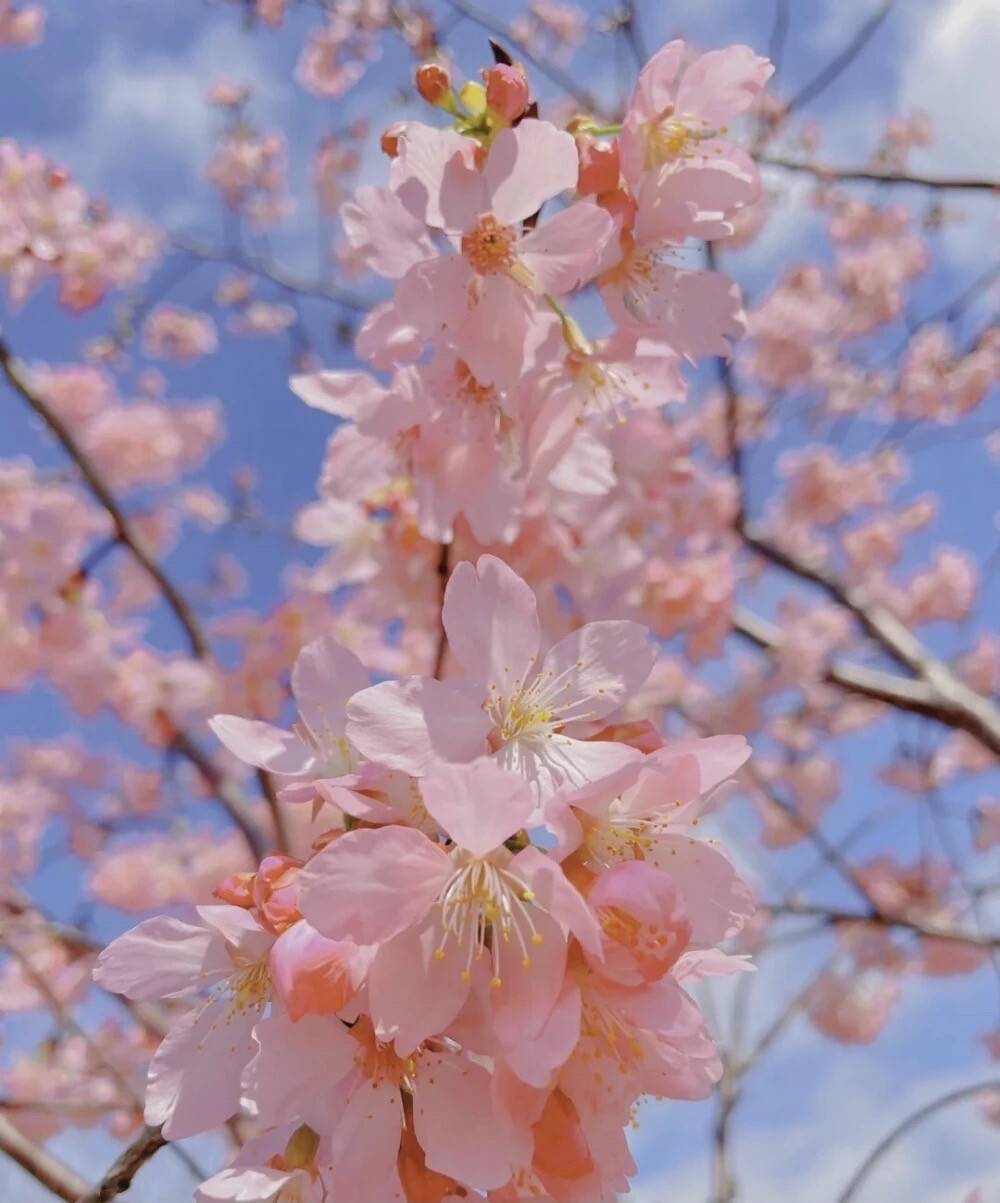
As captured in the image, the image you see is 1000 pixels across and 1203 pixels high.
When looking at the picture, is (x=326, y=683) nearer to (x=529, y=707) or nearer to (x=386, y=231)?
(x=529, y=707)

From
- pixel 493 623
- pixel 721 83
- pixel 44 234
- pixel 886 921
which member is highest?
pixel 721 83

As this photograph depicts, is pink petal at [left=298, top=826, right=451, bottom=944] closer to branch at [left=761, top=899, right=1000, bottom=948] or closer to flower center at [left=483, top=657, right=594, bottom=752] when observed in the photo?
flower center at [left=483, top=657, right=594, bottom=752]

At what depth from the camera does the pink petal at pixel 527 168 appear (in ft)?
3.29

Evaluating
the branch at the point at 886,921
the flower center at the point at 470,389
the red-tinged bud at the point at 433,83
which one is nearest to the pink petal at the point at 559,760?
the flower center at the point at 470,389

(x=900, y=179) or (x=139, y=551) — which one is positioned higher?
(x=900, y=179)

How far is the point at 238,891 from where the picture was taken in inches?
30.8

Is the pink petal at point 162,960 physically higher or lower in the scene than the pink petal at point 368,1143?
lower

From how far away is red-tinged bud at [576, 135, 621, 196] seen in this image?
42.7 inches

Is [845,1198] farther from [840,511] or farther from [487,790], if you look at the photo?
[840,511]

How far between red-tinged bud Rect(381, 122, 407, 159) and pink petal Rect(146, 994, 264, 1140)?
87 centimetres

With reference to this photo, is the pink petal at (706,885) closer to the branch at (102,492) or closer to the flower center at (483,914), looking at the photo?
the flower center at (483,914)

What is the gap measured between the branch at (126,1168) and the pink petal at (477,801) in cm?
33

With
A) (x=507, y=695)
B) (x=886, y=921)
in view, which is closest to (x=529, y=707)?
(x=507, y=695)

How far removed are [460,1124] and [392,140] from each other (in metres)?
0.98
